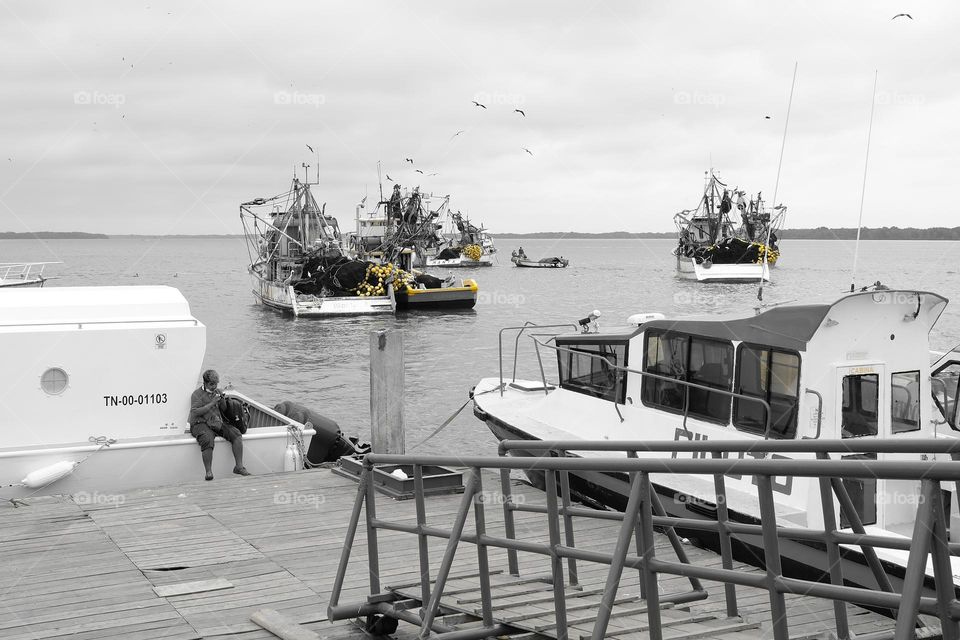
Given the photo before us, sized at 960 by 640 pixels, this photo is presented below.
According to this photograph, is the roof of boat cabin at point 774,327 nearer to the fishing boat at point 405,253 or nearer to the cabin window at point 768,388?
the cabin window at point 768,388

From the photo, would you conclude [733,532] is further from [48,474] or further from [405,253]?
[405,253]

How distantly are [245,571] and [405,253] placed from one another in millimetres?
58025

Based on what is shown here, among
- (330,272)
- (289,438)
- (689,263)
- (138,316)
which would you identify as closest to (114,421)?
(138,316)

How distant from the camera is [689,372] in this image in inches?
428

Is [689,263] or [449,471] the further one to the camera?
[689,263]

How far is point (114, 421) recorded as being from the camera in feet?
46.0

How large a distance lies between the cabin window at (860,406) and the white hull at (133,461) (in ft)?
28.9

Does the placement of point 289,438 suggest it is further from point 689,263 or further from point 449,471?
point 689,263

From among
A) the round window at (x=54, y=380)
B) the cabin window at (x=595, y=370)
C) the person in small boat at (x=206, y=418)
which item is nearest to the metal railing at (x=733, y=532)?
the cabin window at (x=595, y=370)

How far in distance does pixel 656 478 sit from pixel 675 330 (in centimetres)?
183

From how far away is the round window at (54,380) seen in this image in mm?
13523

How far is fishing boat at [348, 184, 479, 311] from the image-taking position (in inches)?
2199

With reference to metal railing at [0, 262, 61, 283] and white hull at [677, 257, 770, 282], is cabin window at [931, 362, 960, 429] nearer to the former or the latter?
metal railing at [0, 262, 61, 283]

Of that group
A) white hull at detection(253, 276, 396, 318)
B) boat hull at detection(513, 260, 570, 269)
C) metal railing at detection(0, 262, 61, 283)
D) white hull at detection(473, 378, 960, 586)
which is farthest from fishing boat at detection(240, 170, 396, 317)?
boat hull at detection(513, 260, 570, 269)
